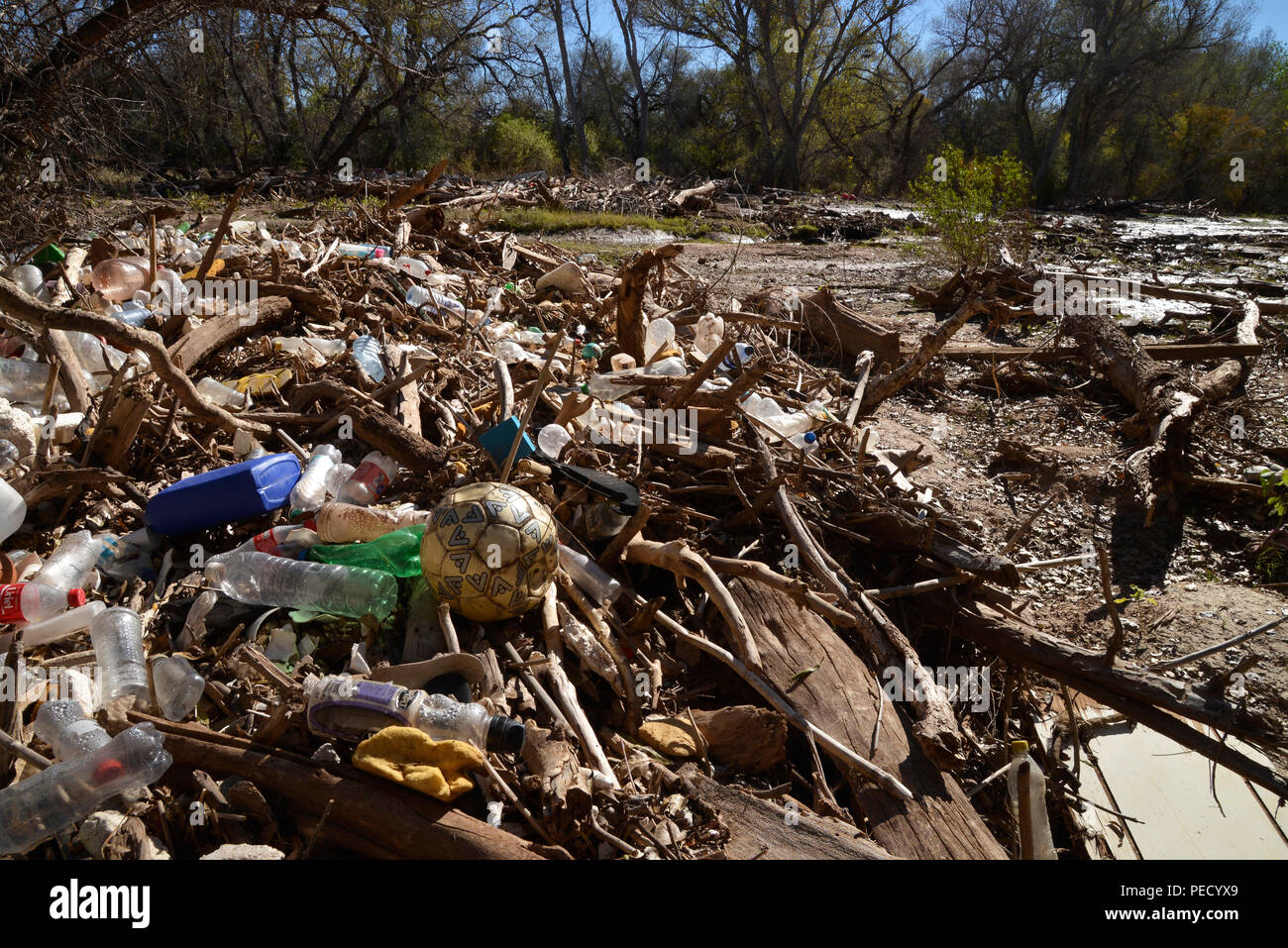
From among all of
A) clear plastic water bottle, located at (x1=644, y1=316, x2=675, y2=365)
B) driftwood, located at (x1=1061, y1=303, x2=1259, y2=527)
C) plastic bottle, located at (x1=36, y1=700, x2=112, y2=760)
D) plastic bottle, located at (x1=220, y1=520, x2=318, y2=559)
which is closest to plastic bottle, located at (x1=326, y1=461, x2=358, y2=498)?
plastic bottle, located at (x1=220, y1=520, x2=318, y2=559)

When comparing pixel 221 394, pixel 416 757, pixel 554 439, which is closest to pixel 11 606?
pixel 416 757

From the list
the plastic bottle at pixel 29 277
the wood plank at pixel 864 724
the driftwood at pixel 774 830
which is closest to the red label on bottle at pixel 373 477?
the wood plank at pixel 864 724

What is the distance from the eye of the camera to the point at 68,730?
171cm

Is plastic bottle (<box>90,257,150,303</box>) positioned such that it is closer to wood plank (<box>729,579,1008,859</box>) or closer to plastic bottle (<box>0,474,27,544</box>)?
plastic bottle (<box>0,474,27,544</box>)

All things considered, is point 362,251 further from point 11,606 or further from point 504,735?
point 504,735

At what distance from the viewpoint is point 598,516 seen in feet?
8.18

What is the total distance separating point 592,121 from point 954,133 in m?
11.9

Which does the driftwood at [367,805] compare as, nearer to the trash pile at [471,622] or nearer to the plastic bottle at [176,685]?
the trash pile at [471,622]

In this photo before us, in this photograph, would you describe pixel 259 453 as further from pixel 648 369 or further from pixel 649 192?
pixel 649 192

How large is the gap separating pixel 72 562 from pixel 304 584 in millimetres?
723

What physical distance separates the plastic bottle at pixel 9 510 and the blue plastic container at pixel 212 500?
1.07 feet

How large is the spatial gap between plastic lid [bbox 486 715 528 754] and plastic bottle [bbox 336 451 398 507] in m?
1.22
